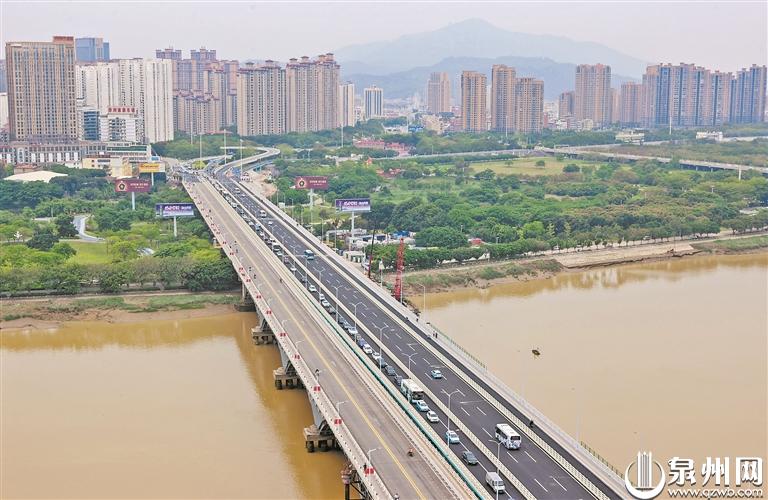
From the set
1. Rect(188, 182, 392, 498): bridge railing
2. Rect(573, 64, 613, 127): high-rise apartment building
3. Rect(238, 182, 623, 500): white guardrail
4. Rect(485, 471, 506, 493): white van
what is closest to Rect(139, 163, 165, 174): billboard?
Rect(188, 182, 392, 498): bridge railing

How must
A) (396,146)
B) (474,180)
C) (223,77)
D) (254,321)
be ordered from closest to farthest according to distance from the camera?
(254,321)
(474,180)
(396,146)
(223,77)

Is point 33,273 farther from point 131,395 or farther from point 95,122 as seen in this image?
point 95,122

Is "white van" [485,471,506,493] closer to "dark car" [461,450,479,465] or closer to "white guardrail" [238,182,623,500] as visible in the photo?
"dark car" [461,450,479,465]

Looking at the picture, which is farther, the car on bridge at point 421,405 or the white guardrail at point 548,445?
the car on bridge at point 421,405

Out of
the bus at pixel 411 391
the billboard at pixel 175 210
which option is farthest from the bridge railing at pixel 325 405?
the billboard at pixel 175 210

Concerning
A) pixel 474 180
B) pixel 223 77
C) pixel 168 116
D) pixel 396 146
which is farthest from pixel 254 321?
pixel 223 77

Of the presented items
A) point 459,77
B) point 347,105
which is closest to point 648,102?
point 347,105

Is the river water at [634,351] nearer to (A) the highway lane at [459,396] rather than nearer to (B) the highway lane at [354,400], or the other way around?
(A) the highway lane at [459,396]
